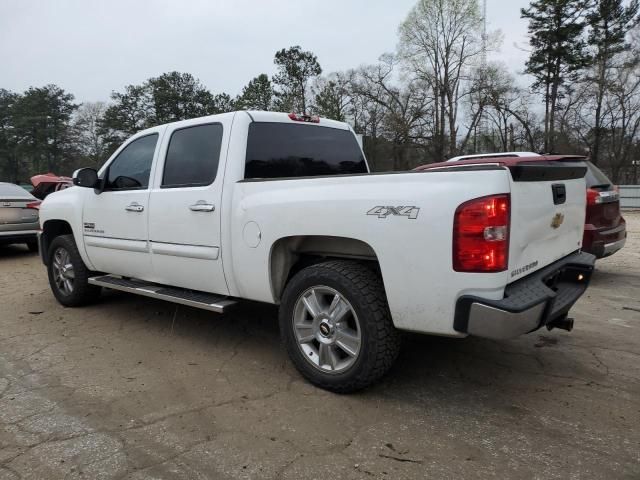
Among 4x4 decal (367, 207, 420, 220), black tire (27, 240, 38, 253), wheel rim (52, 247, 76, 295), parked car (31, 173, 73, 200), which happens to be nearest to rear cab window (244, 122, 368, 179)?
4x4 decal (367, 207, 420, 220)

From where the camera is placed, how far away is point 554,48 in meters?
35.2

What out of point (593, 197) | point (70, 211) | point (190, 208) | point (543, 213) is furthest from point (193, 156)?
point (593, 197)

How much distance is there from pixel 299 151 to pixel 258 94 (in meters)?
44.8

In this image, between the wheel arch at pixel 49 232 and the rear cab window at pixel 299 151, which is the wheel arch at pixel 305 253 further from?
the wheel arch at pixel 49 232

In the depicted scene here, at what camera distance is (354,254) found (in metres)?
3.20

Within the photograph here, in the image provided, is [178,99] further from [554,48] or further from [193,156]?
[193,156]

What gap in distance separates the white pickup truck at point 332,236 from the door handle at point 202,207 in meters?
0.01

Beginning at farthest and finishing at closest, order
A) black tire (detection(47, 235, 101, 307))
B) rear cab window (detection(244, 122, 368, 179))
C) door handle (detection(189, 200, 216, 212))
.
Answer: black tire (detection(47, 235, 101, 307)), rear cab window (detection(244, 122, 368, 179)), door handle (detection(189, 200, 216, 212))

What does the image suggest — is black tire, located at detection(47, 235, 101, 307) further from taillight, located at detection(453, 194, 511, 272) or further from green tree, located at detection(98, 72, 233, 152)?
green tree, located at detection(98, 72, 233, 152)

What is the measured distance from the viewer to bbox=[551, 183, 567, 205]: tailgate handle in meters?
3.02

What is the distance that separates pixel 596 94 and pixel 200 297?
3687cm

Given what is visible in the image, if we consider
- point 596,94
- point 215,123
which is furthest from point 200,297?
point 596,94

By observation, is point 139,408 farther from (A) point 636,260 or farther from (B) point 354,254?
(A) point 636,260

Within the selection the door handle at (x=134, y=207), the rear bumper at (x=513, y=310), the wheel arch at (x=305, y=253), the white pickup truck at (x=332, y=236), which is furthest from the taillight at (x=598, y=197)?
the door handle at (x=134, y=207)
